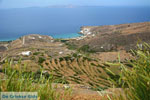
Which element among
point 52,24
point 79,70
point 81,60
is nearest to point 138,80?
point 79,70

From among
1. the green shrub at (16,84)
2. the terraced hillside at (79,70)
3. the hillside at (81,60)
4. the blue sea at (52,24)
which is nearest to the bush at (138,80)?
the green shrub at (16,84)

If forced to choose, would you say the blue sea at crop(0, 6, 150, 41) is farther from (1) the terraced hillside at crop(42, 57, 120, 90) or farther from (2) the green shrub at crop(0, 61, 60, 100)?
(2) the green shrub at crop(0, 61, 60, 100)

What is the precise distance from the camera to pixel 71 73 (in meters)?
26.2

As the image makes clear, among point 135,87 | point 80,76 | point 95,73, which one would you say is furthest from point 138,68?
point 95,73

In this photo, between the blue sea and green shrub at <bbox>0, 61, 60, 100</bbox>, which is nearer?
green shrub at <bbox>0, 61, 60, 100</bbox>

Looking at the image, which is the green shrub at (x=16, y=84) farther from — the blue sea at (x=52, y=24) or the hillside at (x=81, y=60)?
the blue sea at (x=52, y=24)

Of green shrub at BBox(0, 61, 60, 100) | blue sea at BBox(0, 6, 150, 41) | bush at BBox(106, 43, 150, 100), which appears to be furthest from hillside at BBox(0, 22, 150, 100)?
blue sea at BBox(0, 6, 150, 41)

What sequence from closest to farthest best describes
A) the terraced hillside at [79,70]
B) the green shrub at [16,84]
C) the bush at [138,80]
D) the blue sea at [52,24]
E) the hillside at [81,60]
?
1. the bush at [138,80]
2. the green shrub at [16,84]
3. the hillside at [81,60]
4. the terraced hillside at [79,70]
5. the blue sea at [52,24]

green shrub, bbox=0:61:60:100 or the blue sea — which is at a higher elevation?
the blue sea

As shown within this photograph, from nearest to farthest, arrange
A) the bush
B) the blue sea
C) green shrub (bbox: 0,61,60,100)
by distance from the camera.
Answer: the bush < green shrub (bbox: 0,61,60,100) < the blue sea

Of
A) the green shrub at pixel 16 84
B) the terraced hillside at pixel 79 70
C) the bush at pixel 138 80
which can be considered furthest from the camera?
the terraced hillside at pixel 79 70

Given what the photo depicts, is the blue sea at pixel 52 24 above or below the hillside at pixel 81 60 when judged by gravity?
above

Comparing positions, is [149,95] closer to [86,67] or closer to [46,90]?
[46,90]

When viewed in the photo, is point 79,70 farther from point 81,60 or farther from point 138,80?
point 138,80
